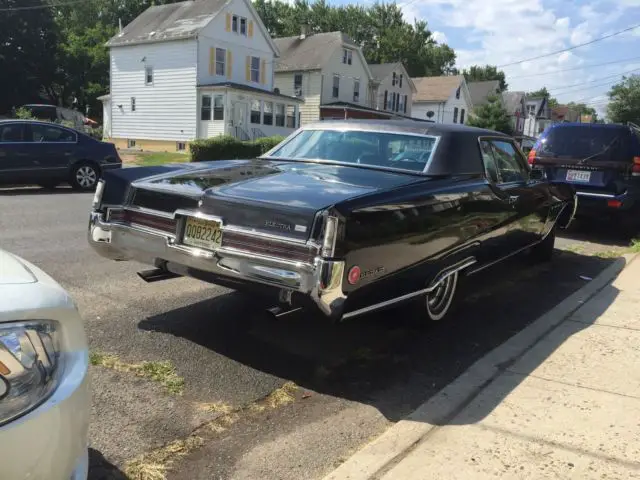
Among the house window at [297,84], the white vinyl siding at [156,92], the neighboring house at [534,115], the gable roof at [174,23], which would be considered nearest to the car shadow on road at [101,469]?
the white vinyl siding at [156,92]

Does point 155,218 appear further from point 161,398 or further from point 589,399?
point 589,399

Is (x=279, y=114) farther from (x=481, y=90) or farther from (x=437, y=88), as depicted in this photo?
(x=481, y=90)

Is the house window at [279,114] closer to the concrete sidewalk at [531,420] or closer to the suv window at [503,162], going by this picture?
the suv window at [503,162]

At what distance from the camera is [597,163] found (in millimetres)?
9320

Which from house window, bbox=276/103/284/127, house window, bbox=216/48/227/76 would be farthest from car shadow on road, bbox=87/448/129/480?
house window, bbox=276/103/284/127

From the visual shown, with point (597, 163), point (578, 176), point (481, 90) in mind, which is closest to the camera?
point (597, 163)

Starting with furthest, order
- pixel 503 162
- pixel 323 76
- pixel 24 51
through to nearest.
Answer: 1. pixel 24 51
2. pixel 323 76
3. pixel 503 162

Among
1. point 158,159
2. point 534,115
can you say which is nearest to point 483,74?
point 534,115

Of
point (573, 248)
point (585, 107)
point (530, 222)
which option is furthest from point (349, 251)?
point (585, 107)

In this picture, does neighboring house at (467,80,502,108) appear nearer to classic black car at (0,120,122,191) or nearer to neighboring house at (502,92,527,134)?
neighboring house at (502,92,527,134)

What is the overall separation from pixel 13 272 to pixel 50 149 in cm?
1112

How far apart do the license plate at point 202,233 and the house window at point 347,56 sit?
130ft

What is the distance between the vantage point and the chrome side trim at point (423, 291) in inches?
143

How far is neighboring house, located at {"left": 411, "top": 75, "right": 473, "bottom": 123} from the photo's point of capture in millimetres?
54125
